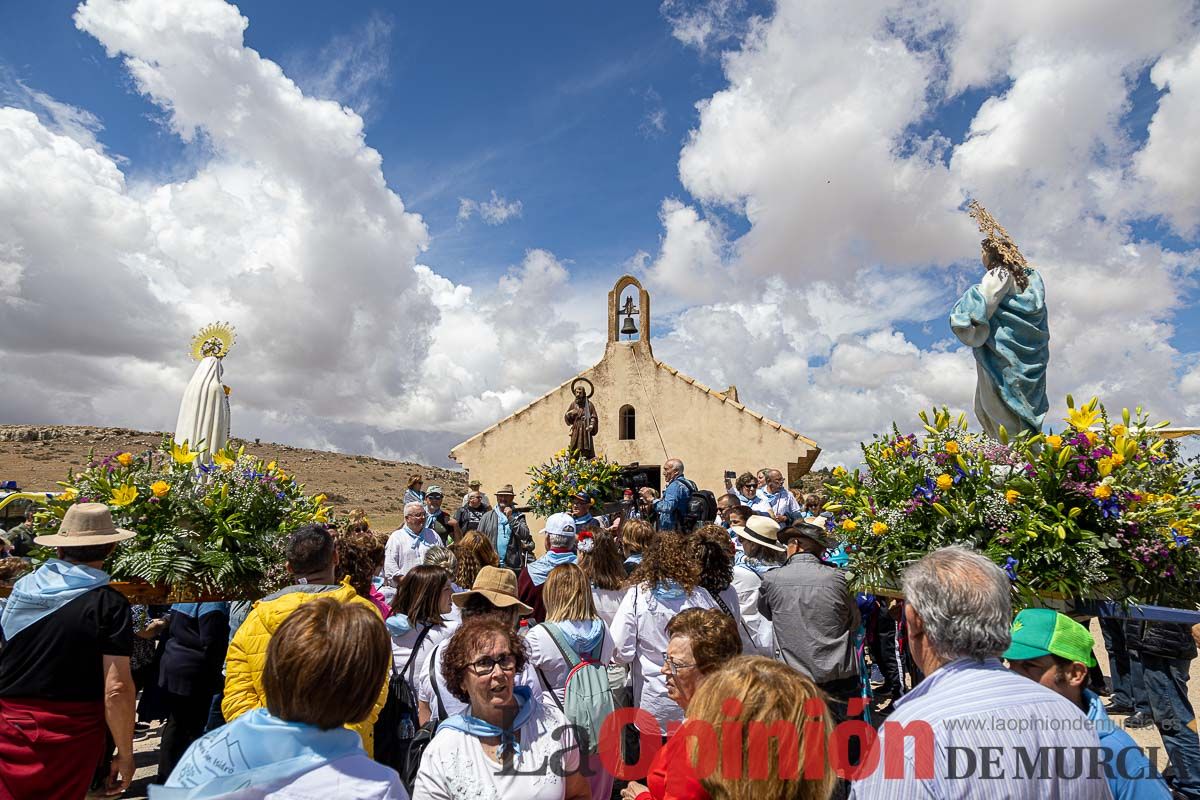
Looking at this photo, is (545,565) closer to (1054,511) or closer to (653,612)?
(653,612)

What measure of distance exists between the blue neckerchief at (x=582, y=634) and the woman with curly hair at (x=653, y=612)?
1.02 feet

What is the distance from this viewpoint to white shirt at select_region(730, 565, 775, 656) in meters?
4.62

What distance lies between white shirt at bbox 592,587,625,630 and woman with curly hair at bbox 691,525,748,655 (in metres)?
0.61

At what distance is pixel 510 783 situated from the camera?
2.48 m

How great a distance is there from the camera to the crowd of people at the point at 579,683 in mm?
1902

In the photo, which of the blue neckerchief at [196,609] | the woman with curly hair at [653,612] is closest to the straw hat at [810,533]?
the woman with curly hair at [653,612]

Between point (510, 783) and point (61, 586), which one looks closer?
point (510, 783)

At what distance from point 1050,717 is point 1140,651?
160 inches

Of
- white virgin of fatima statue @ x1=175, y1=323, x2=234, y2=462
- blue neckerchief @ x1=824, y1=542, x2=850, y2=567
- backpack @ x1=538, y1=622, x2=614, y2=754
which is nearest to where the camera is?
backpack @ x1=538, y1=622, x2=614, y2=754

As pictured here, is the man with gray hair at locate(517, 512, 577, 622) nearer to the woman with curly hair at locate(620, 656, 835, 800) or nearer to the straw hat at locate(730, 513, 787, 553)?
the straw hat at locate(730, 513, 787, 553)

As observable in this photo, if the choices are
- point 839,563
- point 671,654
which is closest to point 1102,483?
point 839,563

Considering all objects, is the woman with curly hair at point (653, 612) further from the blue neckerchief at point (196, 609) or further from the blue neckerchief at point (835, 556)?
the blue neckerchief at point (196, 609)

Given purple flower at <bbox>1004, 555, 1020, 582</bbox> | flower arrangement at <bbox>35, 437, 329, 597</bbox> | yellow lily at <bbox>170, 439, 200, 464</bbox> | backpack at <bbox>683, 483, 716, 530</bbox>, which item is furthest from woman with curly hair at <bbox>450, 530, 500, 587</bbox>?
backpack at <bbox>683, 483, 716, 530</bbox>

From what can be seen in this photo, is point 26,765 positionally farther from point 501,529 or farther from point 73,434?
point 73,434
